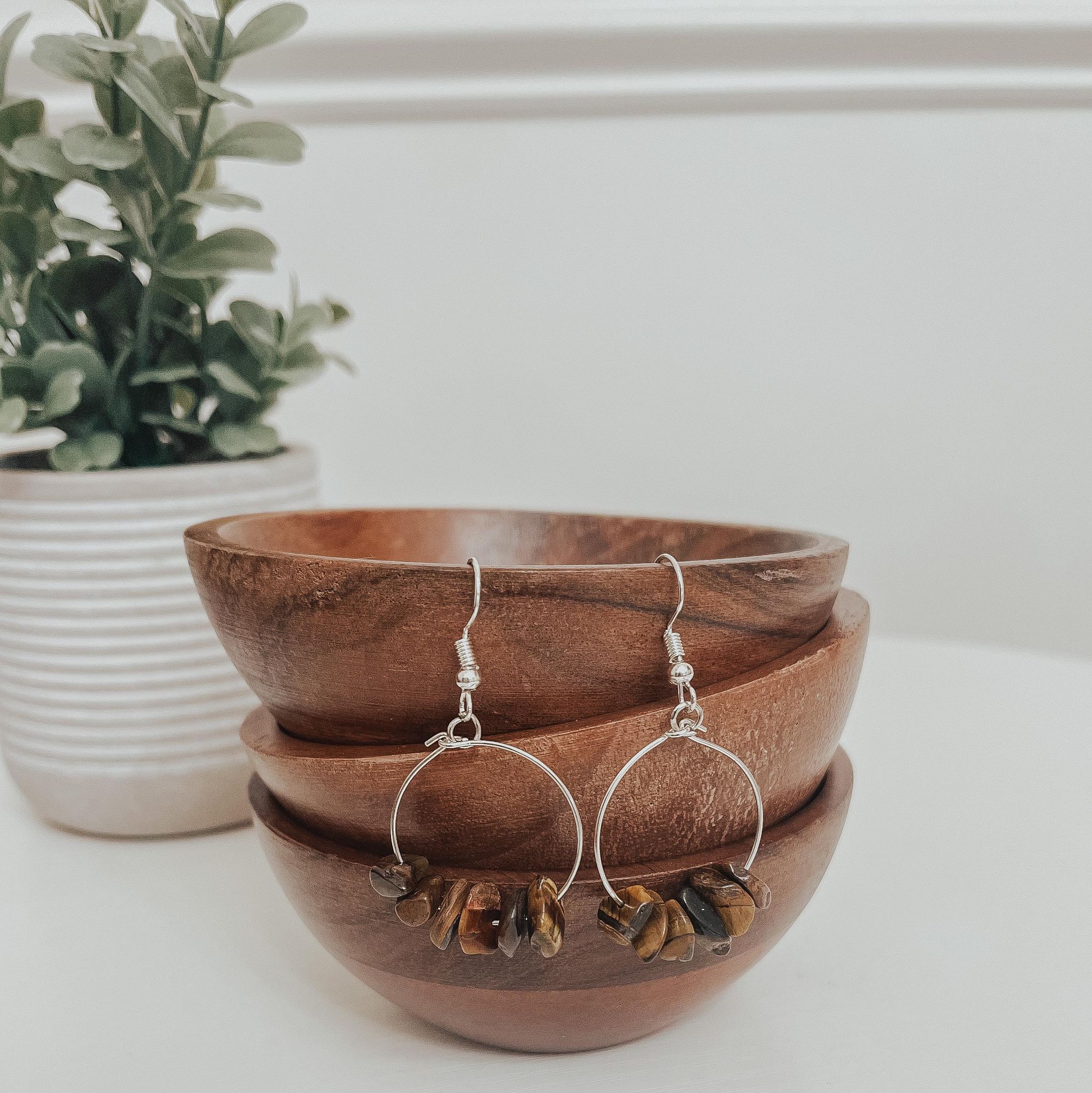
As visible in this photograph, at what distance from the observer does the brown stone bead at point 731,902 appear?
0.33 metres

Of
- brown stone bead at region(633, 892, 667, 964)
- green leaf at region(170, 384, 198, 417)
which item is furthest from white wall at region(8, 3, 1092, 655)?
brown stone bead at region(633, 892, 667, 964)

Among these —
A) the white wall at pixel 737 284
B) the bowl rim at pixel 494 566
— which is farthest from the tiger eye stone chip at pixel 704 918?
the white wall at pixel 737 284

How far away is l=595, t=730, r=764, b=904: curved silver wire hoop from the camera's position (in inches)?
13.3

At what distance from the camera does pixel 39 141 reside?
1.87 feet

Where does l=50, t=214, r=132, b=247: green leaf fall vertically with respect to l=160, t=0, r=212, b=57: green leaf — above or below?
below

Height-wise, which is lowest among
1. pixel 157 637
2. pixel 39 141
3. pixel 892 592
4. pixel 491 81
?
pixel 892 592

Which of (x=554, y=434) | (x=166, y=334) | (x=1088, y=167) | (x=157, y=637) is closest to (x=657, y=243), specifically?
(x=554, y=434)

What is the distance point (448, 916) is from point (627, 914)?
0.06 m

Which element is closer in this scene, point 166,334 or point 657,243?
point 166,334

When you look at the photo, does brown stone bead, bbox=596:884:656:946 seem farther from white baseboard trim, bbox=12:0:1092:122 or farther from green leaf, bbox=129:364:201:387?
white baseboard trim, bbox=12:0:1092:122

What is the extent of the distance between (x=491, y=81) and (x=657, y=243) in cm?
28

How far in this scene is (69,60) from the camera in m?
0.56

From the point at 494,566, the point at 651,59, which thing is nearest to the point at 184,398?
the point at 494,566

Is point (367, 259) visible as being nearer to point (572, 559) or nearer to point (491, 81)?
point (491, 81)
